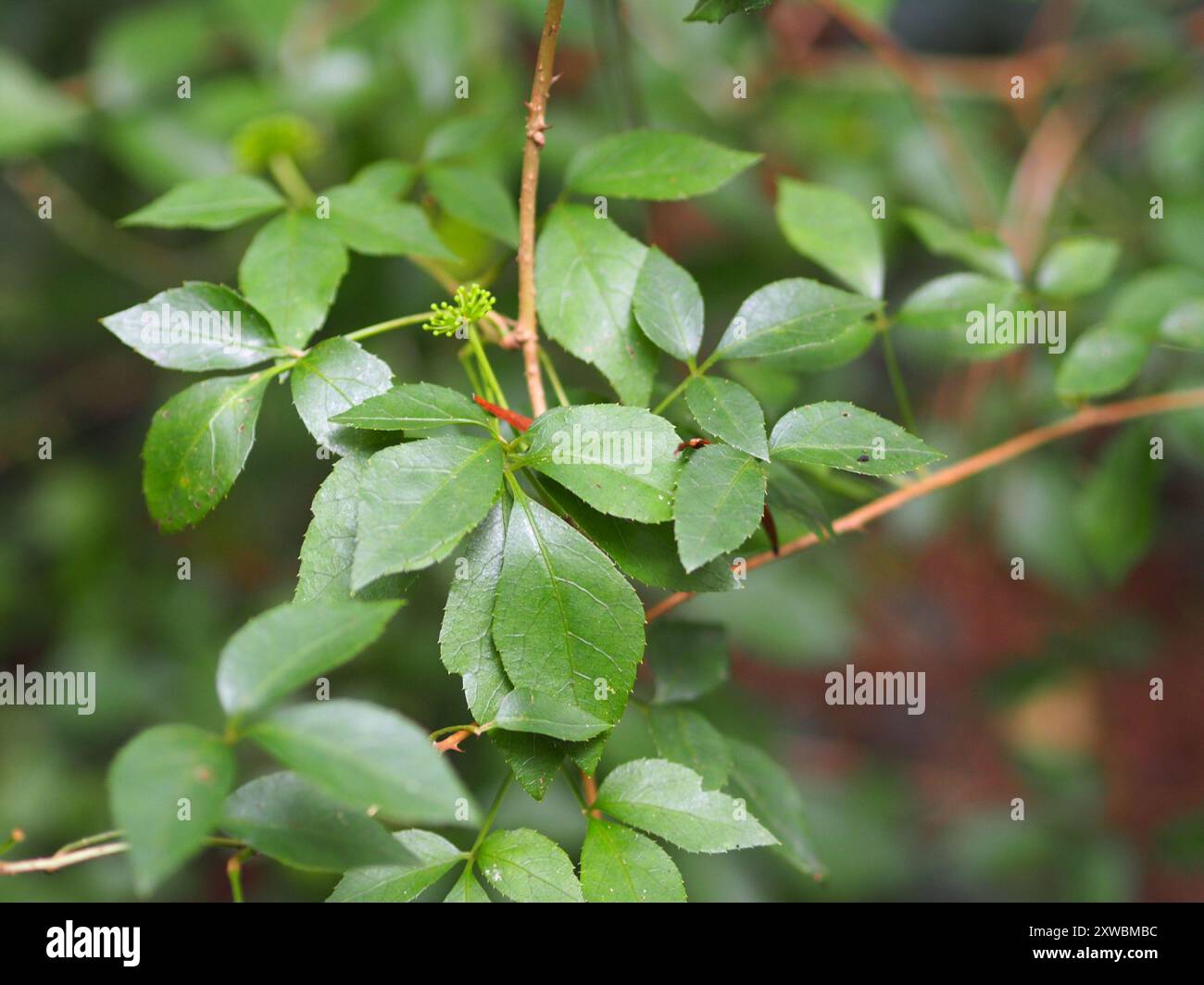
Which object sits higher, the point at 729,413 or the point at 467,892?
the point at 729,413

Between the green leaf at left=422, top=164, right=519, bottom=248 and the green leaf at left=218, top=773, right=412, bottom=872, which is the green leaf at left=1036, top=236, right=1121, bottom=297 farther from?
the green leaf at left=218, top=773, right=412, bottom=872

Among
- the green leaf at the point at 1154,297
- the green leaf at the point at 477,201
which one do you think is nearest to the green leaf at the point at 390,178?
the green leaf at the point at 477,201

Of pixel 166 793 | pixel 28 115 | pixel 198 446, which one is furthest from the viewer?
pixel 28 115

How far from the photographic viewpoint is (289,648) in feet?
1.91

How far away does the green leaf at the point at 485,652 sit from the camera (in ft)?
2.23

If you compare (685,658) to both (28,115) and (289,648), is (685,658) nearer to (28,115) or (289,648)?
(289,648)

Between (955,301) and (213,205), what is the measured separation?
679mm

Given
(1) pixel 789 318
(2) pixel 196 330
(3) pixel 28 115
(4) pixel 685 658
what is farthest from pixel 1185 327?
(3) pixel 28 115

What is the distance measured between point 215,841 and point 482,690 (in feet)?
0.66

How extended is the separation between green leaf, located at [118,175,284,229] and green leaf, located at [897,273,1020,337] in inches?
23.2

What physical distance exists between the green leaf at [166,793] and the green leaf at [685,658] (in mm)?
415
